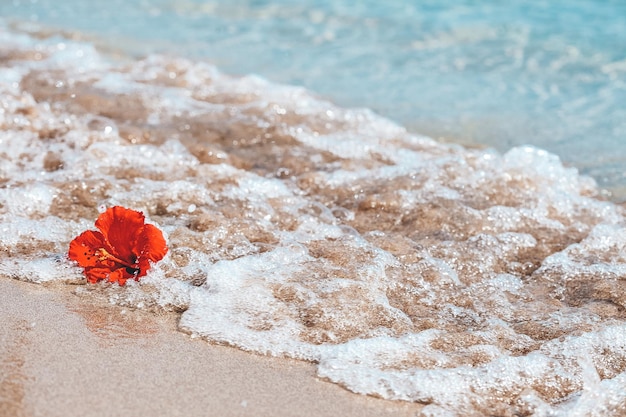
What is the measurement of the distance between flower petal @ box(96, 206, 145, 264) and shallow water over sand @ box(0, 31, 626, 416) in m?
0.20

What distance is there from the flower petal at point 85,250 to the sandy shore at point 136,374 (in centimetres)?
17

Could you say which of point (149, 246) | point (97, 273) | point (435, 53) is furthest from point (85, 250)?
point (435, 53)

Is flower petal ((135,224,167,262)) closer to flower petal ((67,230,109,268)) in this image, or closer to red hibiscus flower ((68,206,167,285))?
red hibiscus flower ((68,206,167,285))

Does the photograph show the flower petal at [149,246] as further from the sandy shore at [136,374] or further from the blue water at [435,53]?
the blue water at [435,53]

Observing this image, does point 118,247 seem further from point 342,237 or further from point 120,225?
point 342,237

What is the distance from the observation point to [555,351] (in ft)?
7.77

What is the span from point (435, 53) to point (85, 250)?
4.81 metres

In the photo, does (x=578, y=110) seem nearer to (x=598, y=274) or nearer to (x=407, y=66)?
(x=407, y=66)

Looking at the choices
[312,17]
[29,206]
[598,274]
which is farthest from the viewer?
[312,17]

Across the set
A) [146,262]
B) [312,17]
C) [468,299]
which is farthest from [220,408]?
[312,17]

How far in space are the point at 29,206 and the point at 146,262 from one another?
91 centimetres

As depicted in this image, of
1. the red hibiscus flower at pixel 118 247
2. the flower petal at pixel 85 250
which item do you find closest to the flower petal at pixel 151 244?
the red hibiscus flower at pixel 118 247

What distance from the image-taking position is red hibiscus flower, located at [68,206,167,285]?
2.44m

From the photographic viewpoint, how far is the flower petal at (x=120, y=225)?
2.43 metres
